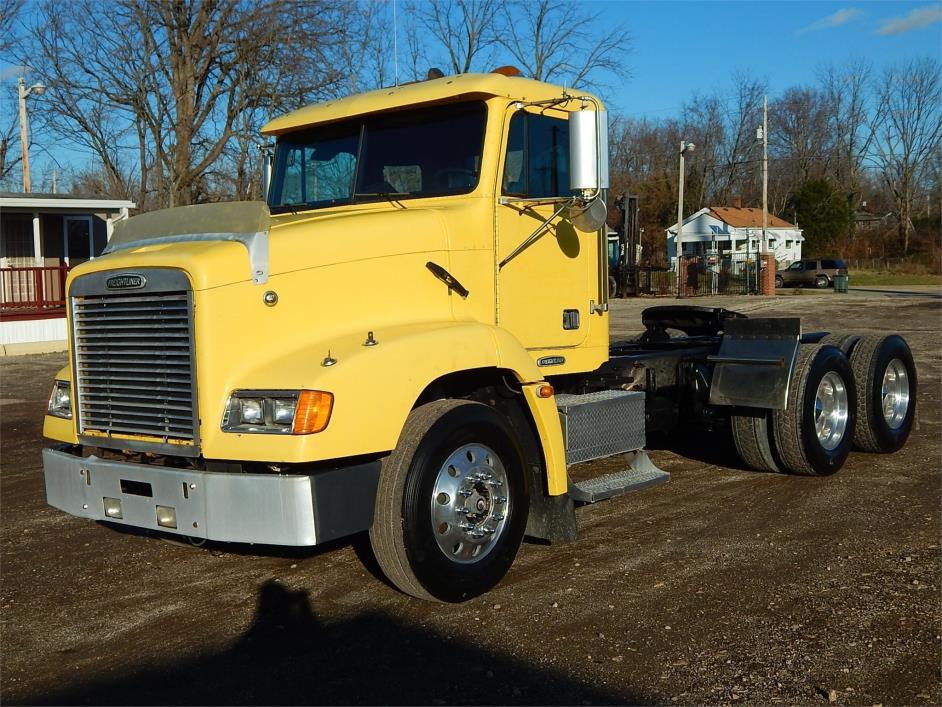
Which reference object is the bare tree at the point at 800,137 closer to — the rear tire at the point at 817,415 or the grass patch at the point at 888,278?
the grass patch at the point at 888,278

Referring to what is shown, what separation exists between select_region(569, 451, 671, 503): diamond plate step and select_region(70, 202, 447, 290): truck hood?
1691 millimetres

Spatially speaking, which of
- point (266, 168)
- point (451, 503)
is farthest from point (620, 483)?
point (266, 168)

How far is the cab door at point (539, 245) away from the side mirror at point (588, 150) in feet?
1.43

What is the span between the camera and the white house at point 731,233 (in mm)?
63062

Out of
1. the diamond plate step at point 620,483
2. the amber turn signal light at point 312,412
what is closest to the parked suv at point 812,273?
the diamond plate step at point 620,483

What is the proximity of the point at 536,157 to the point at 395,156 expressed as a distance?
87 cm

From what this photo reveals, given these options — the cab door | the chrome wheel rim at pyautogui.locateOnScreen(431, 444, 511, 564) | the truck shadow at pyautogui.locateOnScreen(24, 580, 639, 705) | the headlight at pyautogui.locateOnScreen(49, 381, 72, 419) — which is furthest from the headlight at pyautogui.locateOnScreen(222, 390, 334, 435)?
the cab door

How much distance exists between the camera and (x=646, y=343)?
356 inches

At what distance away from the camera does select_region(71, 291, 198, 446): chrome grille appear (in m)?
4.52

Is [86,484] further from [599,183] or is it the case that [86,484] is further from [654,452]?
[654,452]

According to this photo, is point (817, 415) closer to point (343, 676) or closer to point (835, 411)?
point (835, 411)

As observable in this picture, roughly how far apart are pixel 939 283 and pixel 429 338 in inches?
2005

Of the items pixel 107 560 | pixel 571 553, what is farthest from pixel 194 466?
pixel 571 553

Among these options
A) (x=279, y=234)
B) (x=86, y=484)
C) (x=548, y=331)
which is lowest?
(x=86, y=484)
